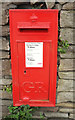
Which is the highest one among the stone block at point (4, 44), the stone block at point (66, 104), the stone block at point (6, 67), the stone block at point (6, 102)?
the stone block at point (4, 44)

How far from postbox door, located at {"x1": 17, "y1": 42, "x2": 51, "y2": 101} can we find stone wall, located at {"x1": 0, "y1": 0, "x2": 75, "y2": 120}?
1.12ft

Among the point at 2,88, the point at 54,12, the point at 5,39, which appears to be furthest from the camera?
the point at 2,88

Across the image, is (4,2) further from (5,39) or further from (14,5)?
(5,39)

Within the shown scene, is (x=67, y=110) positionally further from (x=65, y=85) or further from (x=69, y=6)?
(x=69, y=6)

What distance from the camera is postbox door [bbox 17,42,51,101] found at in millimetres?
1793

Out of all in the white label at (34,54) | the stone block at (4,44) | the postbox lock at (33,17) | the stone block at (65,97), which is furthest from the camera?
the stone block at (65,97)

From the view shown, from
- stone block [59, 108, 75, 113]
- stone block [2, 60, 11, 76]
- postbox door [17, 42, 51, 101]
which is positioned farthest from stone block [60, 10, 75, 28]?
stone block [59, 108, 75, 113]

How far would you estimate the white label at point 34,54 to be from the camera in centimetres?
177

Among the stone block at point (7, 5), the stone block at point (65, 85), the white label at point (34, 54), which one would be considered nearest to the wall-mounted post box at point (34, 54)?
the white label at point (34, 54)

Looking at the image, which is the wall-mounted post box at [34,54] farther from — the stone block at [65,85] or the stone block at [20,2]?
the stone block at [20,2]

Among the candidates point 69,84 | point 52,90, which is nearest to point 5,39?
point 52,90

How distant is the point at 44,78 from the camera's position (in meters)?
1.88

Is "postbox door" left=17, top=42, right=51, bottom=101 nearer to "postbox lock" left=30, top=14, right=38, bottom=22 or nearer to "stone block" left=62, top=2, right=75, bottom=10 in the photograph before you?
"postbox lock" left=30, top=14, right=38, bottom=22

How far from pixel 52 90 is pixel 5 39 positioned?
1.10 m
